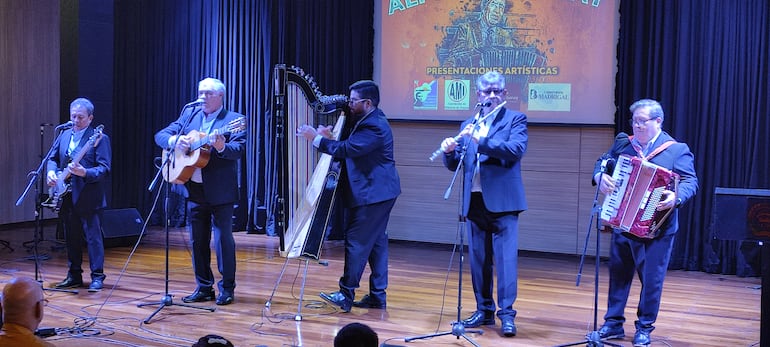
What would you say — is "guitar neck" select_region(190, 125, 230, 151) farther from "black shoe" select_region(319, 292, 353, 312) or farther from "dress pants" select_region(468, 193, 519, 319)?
"dress pants" select_region(468, 193, 519, 319)

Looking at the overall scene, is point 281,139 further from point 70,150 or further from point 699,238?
point 699,238

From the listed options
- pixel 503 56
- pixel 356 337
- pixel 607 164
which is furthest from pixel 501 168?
pixel 503 56

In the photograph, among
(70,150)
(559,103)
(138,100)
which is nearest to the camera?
(70,150)

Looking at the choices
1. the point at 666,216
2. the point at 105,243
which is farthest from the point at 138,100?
the point at 666,216

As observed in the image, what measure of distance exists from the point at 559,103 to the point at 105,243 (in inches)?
194

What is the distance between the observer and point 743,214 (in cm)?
428

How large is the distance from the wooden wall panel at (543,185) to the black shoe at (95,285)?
3.90 metres

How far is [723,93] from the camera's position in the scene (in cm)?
801

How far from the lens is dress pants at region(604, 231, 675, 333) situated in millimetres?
5070

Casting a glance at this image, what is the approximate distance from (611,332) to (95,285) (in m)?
3.89

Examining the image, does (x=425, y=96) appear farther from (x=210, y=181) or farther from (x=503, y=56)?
(x=210, y=181)

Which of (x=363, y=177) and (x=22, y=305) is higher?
(x=363, y=177)

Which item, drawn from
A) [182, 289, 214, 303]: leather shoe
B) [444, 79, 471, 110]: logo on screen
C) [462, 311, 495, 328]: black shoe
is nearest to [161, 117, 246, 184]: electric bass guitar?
→ [182, 289, 214, 303]: leather shoe

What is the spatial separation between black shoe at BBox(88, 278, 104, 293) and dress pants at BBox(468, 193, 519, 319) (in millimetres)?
3022
